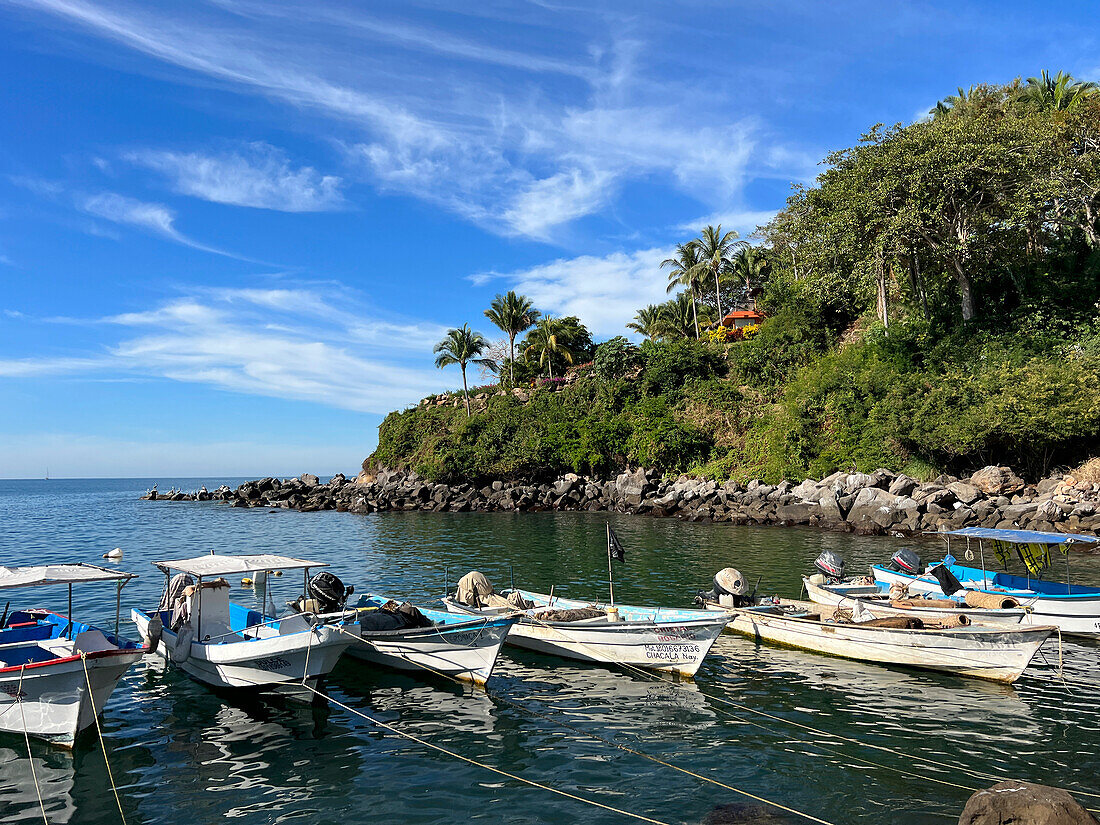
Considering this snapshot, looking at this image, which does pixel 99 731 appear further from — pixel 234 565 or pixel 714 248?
pixel 714 248

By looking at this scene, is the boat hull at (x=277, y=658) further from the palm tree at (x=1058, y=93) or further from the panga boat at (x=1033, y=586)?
the palm tree at (x=1058, y=93)

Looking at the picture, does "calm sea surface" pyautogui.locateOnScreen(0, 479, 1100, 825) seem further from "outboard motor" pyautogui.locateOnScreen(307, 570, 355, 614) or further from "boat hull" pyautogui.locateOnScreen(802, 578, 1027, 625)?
"outboard motor" pyautogui.locateOnScreen(307, 570, 355, 614)

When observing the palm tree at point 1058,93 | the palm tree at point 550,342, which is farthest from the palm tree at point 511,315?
the palm tree at point 1058,93

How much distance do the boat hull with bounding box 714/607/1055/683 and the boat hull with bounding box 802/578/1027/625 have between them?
125 cm

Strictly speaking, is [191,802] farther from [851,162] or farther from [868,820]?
[851,162]

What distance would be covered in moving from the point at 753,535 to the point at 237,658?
28.2 metres

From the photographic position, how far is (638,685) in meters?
13.7

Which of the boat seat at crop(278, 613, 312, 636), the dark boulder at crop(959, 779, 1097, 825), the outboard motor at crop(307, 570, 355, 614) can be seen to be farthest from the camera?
the outboard motor at crop(307, 570, 355, 614)

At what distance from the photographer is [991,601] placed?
641 inches

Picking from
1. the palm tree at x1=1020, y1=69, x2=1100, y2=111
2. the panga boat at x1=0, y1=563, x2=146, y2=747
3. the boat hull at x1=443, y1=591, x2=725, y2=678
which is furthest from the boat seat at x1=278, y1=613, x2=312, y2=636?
the palm tree at x1=1020, y1=69, x2=1100, y2=111

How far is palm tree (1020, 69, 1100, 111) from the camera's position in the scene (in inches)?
1797

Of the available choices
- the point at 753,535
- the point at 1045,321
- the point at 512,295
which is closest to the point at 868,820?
the point at 753,535

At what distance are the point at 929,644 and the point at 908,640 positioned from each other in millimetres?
392

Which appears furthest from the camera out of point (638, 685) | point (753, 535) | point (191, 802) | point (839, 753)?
point (753, 535)
